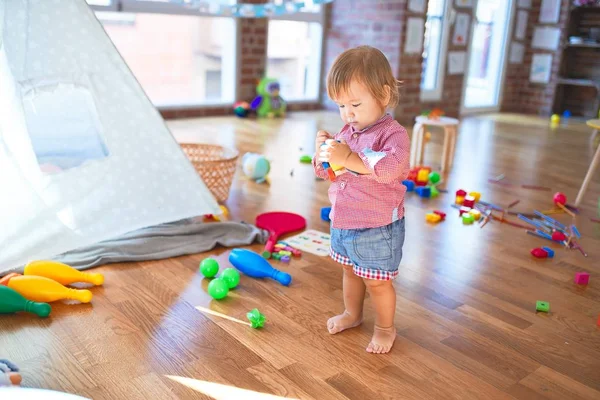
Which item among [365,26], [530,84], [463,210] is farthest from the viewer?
[530,84]

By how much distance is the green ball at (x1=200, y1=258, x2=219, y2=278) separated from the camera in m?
1.61

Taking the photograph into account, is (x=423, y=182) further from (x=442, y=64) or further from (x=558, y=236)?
(x=442, y=64)

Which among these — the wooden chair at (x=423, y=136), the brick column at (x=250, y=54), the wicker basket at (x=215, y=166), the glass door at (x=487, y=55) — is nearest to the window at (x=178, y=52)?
the brick column at (x=250, y=54)

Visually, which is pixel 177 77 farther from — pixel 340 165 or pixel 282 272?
pixel 340 165

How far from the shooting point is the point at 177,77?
446 centimetres

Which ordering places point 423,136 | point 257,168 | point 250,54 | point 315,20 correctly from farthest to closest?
point 315,20 → point 250,54 → point 423,136 → point 257,168

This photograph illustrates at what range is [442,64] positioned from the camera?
203 inches

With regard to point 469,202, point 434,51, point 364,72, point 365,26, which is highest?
point 365,26

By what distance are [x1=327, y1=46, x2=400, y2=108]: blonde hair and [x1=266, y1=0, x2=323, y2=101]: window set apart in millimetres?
3719

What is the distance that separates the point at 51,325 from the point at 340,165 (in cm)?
77

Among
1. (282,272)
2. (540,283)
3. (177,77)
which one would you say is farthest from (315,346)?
(177,77)

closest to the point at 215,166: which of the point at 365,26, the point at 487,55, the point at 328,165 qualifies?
the point at 328,165

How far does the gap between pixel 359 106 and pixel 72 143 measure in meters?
0.96

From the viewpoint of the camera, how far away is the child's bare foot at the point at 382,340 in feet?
4.28
